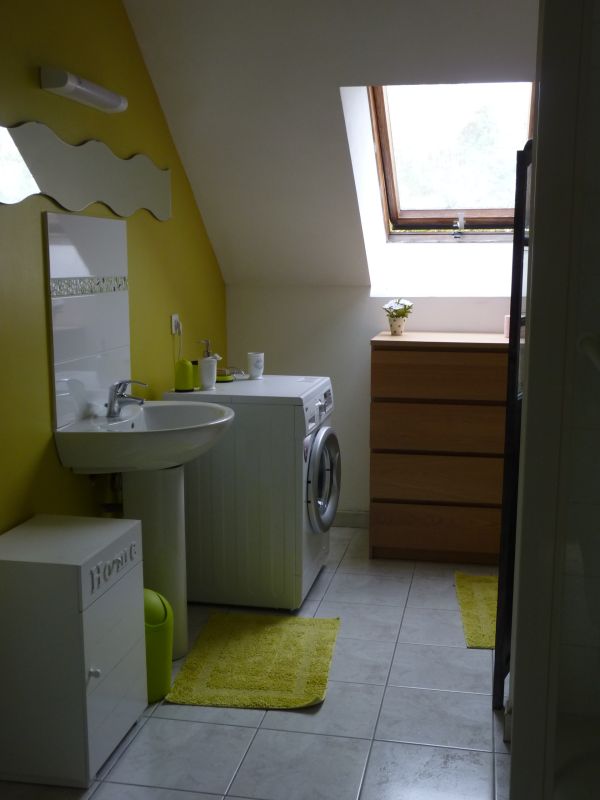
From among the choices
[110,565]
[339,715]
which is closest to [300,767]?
[339,715]

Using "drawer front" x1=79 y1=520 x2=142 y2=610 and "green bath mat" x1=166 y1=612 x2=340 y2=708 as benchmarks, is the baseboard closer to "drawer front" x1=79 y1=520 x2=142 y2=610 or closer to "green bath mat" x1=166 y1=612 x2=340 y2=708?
"green bath mat" x1=166 y1=612 x2=340 y2=708

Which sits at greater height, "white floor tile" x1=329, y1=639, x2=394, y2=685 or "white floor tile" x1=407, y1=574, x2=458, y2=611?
"white floor tile" x1=407, y1=574, x2=458, y2=611

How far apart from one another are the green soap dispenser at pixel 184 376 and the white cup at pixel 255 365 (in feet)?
1.21

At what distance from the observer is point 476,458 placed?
4.10m

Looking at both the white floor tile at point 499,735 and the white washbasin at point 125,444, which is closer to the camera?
Answer: the white floor tile at point 499,735

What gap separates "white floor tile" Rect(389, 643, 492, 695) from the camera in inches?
120

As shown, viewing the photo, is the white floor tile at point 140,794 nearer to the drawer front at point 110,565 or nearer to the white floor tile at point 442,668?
the drawer front at point 110,565

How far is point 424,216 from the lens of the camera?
4.60 meters

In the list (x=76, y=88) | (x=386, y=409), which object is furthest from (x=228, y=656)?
(x=76, y=88)

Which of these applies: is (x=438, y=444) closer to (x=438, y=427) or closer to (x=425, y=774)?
(x=438, y=427)

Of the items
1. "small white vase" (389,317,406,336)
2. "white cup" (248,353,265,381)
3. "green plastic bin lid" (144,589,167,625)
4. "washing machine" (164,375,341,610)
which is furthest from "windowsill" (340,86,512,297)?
"green plastic bin lid" (144,589,167,625)

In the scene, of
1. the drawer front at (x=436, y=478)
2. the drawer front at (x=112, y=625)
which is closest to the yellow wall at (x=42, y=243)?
the drawer front at (x=112, y=625)

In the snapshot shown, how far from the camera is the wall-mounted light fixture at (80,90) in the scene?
272 centimetres

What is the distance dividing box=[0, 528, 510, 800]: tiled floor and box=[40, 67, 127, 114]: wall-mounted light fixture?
6.34 ft
